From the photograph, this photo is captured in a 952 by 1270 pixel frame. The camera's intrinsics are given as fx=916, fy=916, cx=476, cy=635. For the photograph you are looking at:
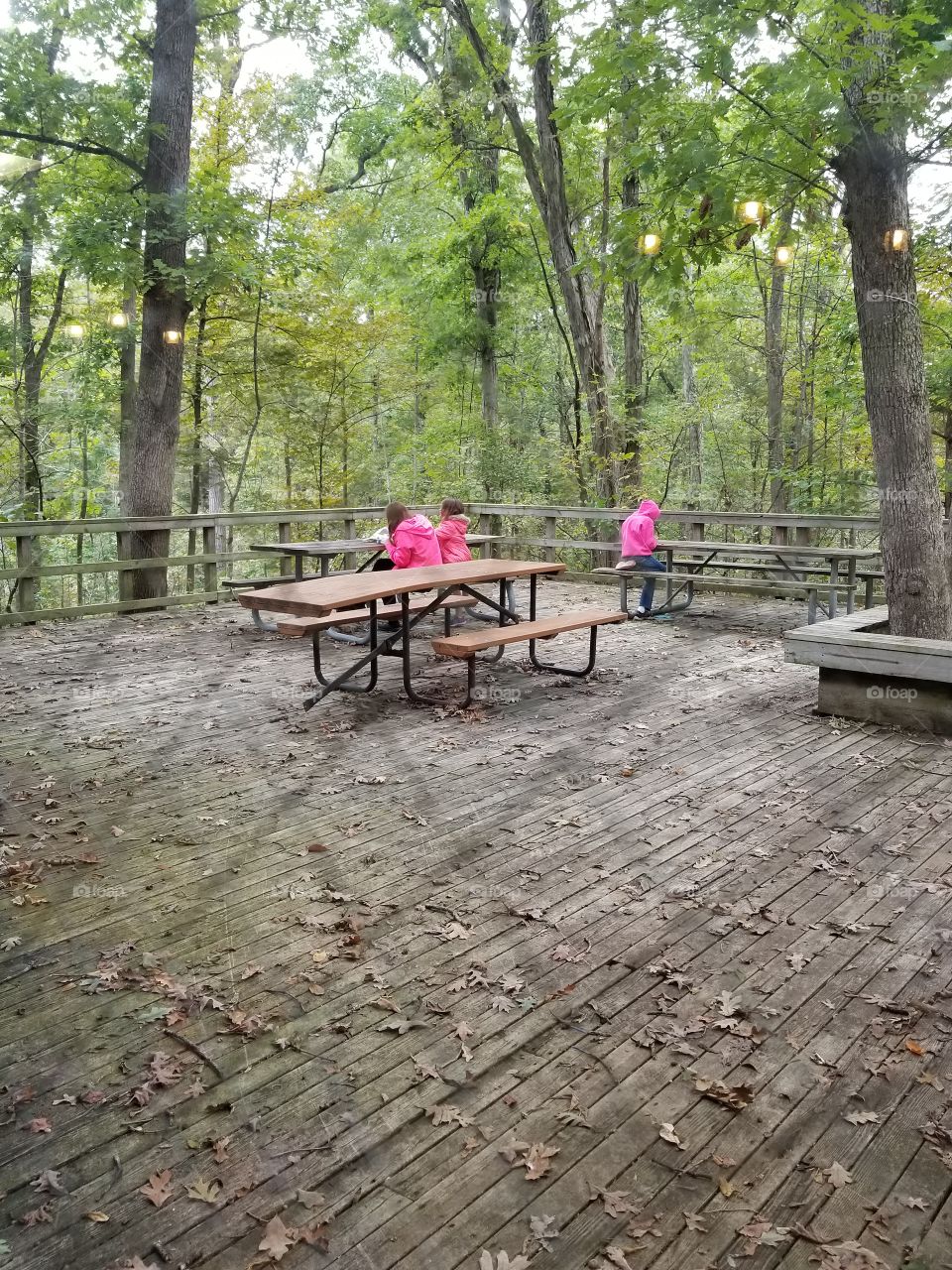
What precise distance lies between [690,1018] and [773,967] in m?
0.43

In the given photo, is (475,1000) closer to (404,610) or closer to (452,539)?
(404,610)

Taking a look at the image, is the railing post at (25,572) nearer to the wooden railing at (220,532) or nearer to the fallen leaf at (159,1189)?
the wooden railing at (220,532)

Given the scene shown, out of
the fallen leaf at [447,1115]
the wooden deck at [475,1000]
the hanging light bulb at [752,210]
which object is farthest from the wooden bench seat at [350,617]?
the fallen leaf at [447,1115]

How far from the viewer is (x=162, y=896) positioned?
10.9 ft

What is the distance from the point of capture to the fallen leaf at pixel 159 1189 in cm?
194

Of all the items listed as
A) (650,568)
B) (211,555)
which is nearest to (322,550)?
(211,555)

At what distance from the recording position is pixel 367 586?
580 cm

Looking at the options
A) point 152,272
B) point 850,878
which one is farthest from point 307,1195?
point 152,272

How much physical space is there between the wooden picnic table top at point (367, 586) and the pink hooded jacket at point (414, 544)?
0.33m

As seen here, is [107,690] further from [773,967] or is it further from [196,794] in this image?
[773,967]

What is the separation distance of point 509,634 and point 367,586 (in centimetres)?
95

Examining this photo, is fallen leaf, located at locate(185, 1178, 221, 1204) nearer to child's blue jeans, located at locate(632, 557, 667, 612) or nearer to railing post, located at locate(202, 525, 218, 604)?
child's blue jeans, located at locate(632, 557, 667, 612)

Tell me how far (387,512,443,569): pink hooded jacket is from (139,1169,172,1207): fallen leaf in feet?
17.6

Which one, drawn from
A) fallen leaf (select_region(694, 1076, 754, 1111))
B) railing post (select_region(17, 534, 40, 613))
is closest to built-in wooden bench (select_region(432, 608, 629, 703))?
fallen leaf (select_region(694, 1076, 754, 1111))
